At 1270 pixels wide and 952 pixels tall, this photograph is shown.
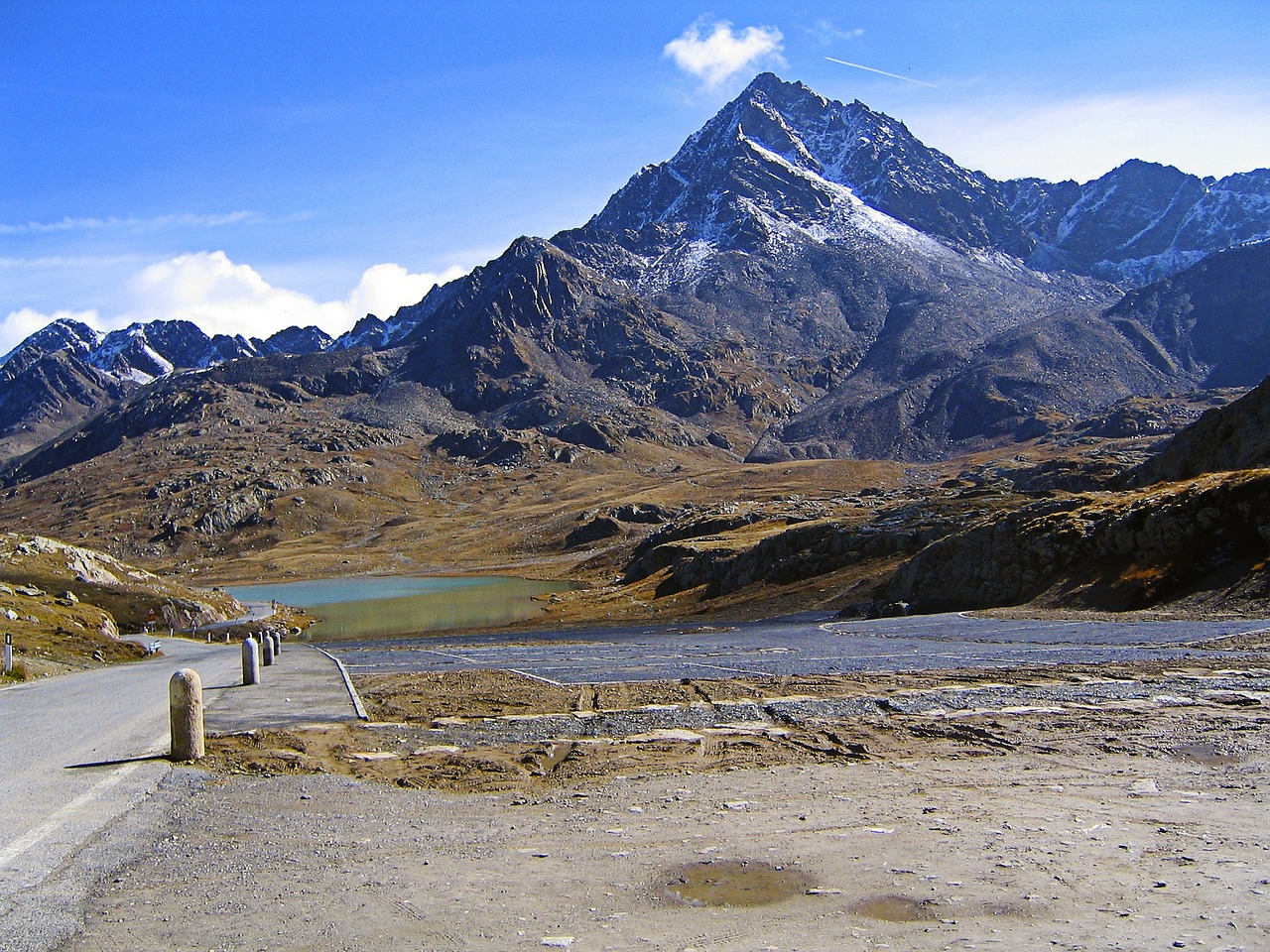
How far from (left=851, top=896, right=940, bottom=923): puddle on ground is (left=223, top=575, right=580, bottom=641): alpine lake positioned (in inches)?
2524

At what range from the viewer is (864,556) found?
6588 centimetres

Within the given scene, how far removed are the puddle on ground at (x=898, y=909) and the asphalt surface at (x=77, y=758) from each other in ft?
20.3

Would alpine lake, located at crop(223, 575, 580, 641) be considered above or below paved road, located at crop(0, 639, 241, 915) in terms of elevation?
below

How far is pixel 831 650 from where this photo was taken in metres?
31.4

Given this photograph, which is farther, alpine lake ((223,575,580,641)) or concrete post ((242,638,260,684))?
alpine lake ((223,575,580,641))

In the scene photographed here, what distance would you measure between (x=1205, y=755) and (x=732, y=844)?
729cm

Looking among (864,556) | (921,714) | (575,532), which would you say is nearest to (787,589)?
(864,556)

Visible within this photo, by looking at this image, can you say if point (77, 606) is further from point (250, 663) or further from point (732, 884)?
point (732, 884)

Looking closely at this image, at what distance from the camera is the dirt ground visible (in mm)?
7211

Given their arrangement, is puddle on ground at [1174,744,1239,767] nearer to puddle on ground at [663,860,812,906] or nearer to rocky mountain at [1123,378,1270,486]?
puddle on ground at [663,860,812,906]

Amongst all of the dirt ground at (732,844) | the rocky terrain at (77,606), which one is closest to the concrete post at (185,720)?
the dirt ground at (732,844)

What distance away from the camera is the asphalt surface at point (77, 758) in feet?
26.0

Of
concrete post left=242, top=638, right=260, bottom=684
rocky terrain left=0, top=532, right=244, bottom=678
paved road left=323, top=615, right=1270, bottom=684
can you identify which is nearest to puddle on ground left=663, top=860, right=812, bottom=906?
paved road left=323, top=615, right=1270, bottom=684

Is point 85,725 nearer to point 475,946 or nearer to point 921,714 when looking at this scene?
Result: point 475,946
